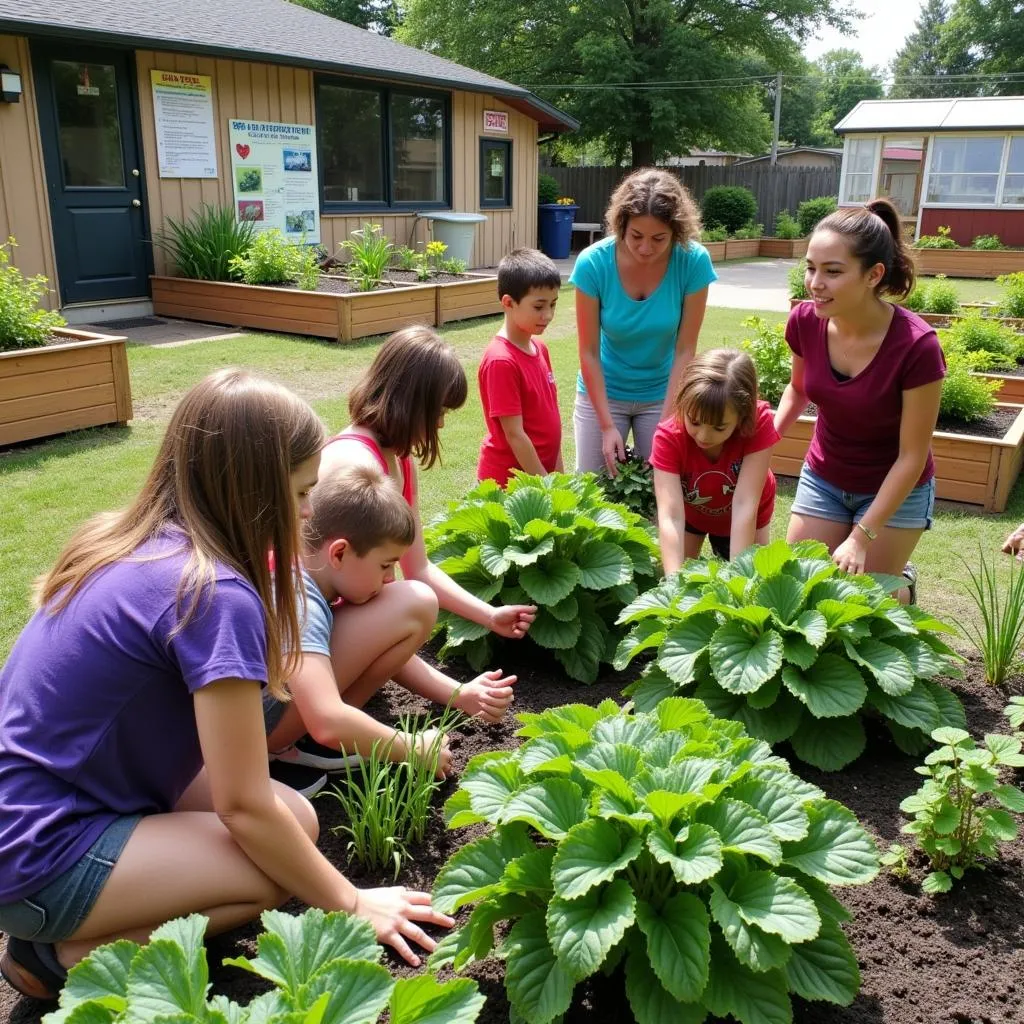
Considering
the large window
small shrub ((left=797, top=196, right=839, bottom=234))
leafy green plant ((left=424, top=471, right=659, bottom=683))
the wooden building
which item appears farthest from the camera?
small shrub ((left=797, top=196, right=839, bottom=234))

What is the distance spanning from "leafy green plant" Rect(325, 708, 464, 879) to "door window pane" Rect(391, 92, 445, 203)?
553 inches

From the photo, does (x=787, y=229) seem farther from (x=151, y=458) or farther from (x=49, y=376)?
(x=151, y=458)

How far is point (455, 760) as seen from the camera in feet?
8.86

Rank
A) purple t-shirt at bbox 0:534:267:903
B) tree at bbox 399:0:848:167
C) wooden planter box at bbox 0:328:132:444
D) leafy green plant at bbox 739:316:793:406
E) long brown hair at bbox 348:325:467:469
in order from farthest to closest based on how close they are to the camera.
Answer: tree at bbox 399:0:848:167 → leafy green plant at bbox 739:316:793:406 → wooden planter box at bbox 0:328:132:444 → long brown hair at bbox 348:325:467:469 → purple t-shirt at bbox 0:534:267:903

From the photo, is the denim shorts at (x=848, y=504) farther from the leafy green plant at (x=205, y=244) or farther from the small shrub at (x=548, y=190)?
the small shrub at (x=548, y=190)

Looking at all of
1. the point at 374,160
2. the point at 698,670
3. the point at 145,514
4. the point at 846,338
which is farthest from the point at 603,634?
the point at 374,160

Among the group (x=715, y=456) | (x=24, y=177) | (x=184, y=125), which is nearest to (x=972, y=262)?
(x=184, y=125)

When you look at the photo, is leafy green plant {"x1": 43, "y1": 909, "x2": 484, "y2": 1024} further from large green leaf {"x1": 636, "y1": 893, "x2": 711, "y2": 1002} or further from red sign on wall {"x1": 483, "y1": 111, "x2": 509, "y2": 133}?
red sign on wall {"x1": 483, "y1": 111, "x2": 509, "y2": 133}

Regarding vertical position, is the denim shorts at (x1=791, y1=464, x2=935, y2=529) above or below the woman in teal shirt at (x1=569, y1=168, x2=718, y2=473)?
below

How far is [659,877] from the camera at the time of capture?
1763mm

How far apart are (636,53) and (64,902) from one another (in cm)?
3105

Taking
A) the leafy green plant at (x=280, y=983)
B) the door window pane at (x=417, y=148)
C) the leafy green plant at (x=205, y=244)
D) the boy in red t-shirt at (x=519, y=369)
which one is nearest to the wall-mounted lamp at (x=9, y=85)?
the leafy green plant at (x=205, y=244)

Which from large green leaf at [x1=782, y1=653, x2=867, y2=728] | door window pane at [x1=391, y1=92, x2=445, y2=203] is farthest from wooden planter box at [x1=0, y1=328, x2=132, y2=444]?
door window pane at [x1=391, y1=92, x2=445, y2=203]

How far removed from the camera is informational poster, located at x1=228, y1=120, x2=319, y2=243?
485 inches
